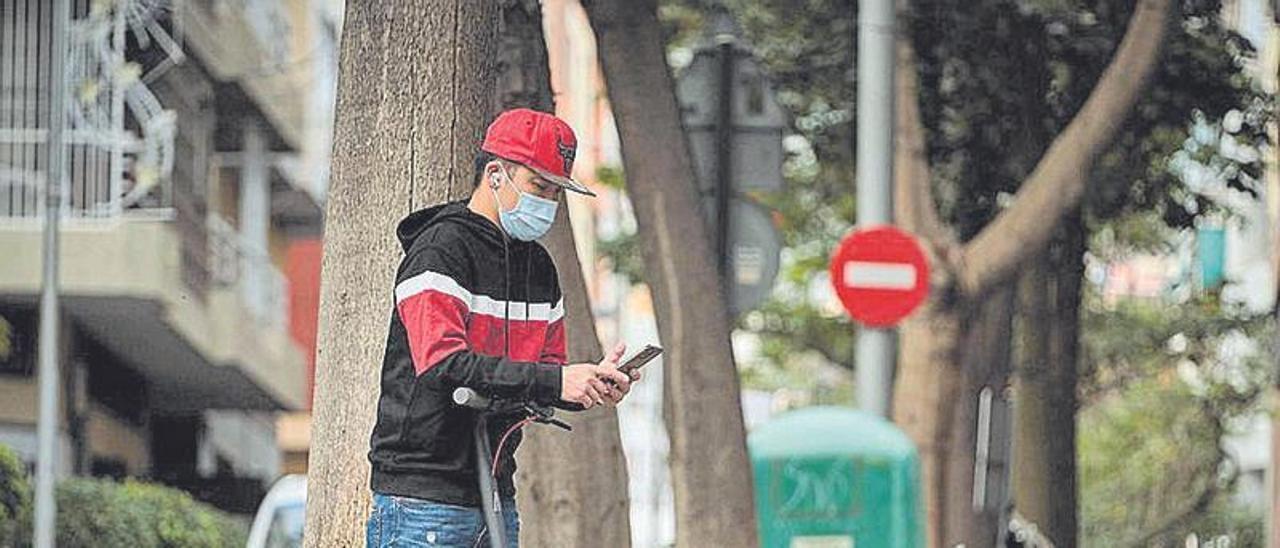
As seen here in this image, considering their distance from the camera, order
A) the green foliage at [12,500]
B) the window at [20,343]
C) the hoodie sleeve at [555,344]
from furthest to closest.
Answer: the window at [20,343] → the green foliage at [12,500] → the hoodie sleeve at [555,344]

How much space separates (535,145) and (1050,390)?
1402 centimetres

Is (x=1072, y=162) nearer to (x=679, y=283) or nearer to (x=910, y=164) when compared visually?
(x=910, y=164)

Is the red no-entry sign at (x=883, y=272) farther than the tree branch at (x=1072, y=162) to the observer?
No

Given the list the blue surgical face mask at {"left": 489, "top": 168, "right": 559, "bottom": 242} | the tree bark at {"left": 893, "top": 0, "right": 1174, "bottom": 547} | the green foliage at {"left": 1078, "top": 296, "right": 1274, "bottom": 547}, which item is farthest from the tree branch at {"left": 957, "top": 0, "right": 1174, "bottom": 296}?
the green foliage at {"left": 1078, "top": 296, "right": 1274, "bottom": 547}

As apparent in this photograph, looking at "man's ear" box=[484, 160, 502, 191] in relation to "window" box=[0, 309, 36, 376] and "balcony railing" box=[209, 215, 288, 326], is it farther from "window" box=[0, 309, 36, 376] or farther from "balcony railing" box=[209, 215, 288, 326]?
"balcony railing" box=[209, 215, 288, 326]

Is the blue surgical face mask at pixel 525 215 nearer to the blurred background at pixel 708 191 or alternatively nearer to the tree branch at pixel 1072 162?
the blurred background at pixel 708 191

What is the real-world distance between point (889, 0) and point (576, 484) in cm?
614

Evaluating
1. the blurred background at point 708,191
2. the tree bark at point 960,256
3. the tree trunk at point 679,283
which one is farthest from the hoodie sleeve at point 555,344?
the tree bark at point 960,256

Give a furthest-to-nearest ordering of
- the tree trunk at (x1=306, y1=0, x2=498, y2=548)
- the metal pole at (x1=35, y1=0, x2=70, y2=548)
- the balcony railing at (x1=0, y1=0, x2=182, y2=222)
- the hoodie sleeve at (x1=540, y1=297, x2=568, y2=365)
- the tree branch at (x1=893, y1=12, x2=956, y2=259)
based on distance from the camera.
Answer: the balcony railing at (x1=0, y1=0, x2=182, y2=222), the tree branch at (x1=893, y1=12, x2=956, y2=259), the metal pole at (x1=35, y1=0, x2=70, y2=548), the tree trunk at (x1=306, y1=0, x2=498, y2=548), the hoodie sleeve at (x1=540, y1=297, x2=568, y2=365)

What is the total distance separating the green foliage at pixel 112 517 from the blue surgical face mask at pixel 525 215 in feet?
27.2

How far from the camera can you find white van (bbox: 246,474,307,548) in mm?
18422

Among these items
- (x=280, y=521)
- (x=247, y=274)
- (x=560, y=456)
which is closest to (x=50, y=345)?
(x=280, y=521)

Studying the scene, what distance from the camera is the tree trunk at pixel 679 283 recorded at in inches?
532

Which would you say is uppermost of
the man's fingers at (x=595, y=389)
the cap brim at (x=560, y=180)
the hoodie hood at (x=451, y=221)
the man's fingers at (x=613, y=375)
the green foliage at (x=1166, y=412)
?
the cap brim at (x=560, y=180)
